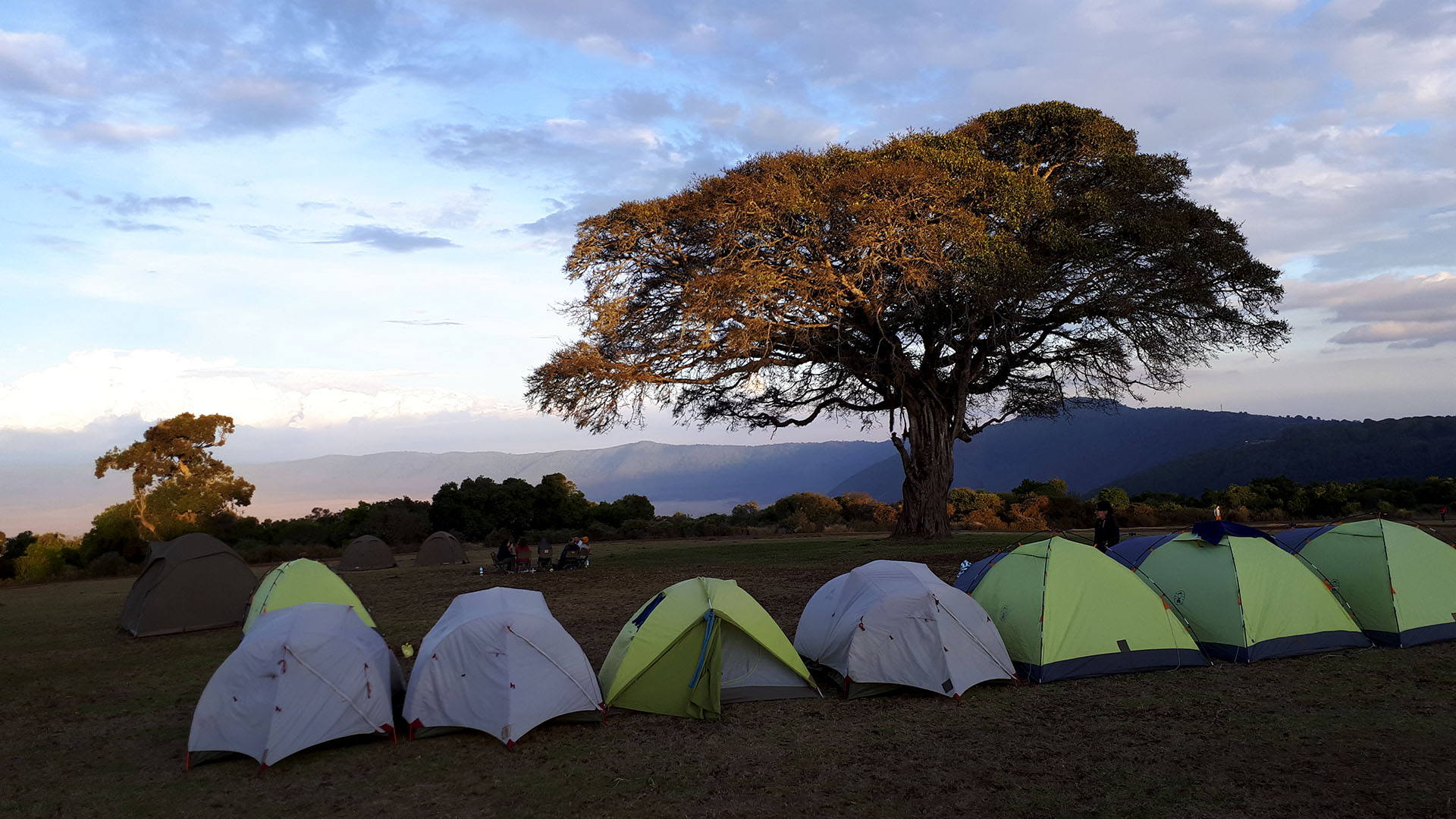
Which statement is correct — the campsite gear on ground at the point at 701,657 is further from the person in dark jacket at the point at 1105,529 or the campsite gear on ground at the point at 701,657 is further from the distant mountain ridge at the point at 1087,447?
the distant mountain ridge at the point at 1087,447

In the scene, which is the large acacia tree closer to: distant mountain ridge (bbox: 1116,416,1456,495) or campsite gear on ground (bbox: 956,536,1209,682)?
campsite gear on ground (bbox: 956,536,1209,682)

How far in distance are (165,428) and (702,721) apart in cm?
3714

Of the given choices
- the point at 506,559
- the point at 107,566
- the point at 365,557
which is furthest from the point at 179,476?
the point at 506,559

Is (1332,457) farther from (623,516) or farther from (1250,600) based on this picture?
(1250,600)

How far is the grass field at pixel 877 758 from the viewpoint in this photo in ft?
20.0

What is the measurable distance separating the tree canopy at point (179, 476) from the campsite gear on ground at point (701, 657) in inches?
1325

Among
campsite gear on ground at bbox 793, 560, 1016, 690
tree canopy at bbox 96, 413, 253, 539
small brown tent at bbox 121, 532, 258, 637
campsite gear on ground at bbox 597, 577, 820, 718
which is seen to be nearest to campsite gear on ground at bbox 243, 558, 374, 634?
small brown tent at bbox 121, 532, 258, 637

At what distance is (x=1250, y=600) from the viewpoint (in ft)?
32.6

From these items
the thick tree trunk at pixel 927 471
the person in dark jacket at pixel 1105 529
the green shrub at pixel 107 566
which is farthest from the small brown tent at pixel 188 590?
the thick tree trunk at pixel 927 471

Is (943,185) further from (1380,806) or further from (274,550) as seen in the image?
(274,550)

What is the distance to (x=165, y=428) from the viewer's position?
1448 inches

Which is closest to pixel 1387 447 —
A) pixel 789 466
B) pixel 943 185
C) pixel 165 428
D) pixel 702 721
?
pixel 943 185

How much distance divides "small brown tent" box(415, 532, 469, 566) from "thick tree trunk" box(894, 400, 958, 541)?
45.6 ft

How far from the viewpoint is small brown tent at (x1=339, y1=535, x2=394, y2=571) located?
87.5 ft
